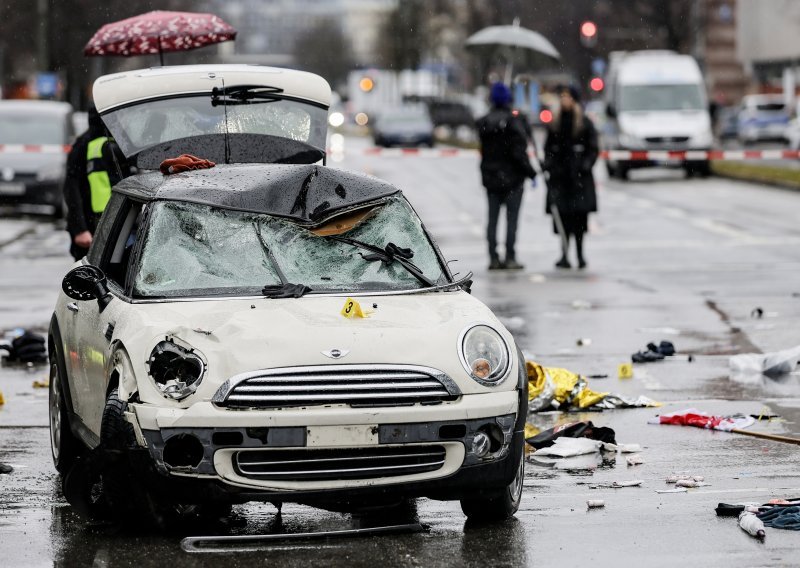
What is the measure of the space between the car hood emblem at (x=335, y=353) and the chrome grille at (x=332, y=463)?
36cm

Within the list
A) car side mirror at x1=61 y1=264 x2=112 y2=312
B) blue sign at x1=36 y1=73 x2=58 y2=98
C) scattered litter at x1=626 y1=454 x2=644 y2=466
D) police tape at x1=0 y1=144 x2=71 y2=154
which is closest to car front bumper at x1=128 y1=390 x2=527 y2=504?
car side mirror at x1=61 y1=264 x2=112 y2=312

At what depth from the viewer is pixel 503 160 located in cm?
1870

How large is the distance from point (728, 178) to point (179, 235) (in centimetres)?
3231

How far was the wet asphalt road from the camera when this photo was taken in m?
6.48

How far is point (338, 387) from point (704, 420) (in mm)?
3491

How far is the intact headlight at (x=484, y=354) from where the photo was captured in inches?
265

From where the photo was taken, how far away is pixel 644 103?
40.1m

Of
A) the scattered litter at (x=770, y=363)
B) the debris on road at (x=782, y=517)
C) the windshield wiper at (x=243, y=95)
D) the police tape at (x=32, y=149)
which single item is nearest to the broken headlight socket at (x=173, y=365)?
the debris on road at (x=782, y=517)

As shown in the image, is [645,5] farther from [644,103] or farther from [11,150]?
[11,150]

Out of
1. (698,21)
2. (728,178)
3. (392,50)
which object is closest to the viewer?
(728,178)

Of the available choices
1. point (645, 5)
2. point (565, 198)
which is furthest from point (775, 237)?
point (645, 5)

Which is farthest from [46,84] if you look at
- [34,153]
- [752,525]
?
[752,525]

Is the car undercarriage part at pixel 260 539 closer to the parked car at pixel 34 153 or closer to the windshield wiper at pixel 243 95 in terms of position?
the windshield wiper at pixel 243 95

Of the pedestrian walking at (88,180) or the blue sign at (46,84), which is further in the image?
the blue sign at (46,84)
